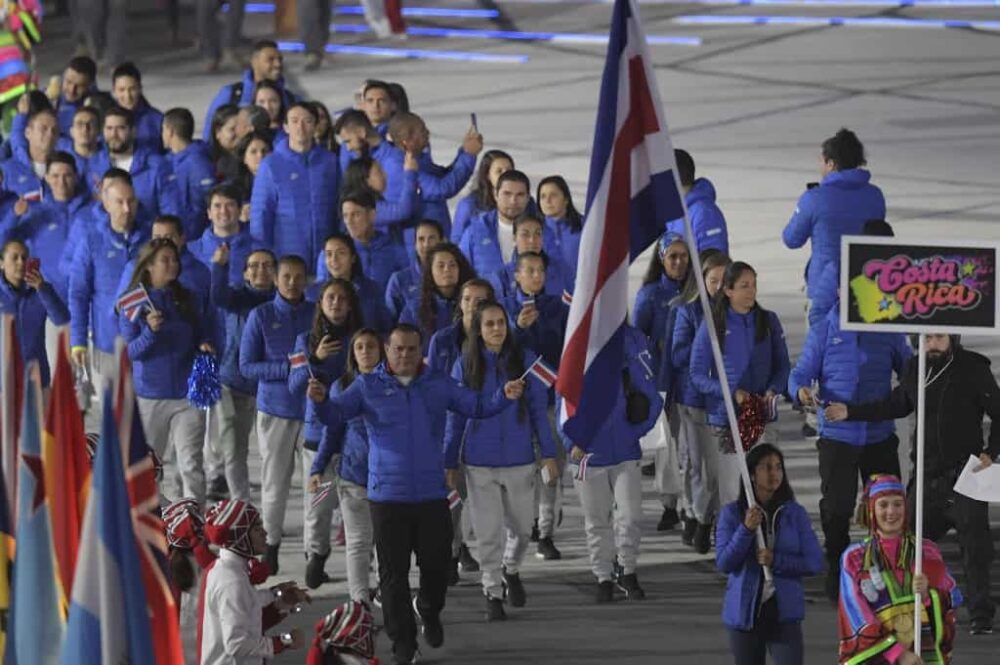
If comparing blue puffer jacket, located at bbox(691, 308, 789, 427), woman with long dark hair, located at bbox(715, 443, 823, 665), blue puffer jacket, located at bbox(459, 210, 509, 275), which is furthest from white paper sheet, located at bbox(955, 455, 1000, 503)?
blue puffer jacket, located at bbox(459, 210, 509, 275)

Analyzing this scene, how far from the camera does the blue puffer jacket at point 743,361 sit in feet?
45.2

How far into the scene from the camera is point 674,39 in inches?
1240

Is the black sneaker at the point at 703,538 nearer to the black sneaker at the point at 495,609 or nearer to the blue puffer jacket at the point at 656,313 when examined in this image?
the blue puffer jacket at the point at 656,313

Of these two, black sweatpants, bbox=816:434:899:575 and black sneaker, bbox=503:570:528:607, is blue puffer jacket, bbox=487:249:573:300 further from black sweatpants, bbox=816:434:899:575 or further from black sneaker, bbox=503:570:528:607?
black sweatpants, bbox=816:434:899:575

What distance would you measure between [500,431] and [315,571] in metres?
1.37

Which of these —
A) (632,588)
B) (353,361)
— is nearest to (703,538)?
(632,588)

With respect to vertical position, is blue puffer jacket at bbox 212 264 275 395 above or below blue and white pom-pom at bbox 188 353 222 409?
above

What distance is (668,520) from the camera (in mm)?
14852

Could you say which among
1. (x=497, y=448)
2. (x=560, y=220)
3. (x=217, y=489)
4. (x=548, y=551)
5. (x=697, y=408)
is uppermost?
(x=560, y=220)

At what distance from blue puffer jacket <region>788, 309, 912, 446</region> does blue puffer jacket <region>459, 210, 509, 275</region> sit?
2.47m

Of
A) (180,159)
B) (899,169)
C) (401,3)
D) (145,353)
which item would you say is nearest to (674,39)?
(401,3)

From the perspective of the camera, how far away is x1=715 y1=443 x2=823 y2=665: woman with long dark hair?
1098 cm

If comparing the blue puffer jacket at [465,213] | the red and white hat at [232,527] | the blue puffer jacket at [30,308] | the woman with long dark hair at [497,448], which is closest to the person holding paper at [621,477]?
the woman with long dark hair at [497,448]

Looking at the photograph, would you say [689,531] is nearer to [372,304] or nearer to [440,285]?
[440,285]
